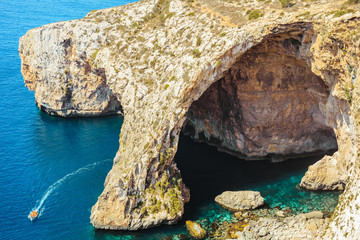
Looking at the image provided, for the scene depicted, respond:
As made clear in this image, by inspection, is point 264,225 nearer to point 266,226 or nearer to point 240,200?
point 266,226

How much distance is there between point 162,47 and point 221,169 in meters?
20.3

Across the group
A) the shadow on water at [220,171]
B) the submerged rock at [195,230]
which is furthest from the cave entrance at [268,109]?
the submerged rock at [195,230]

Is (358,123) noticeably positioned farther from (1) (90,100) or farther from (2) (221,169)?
(1) (90,100)

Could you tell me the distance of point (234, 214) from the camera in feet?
146

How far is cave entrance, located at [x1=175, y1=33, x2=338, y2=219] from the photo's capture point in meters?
51.8

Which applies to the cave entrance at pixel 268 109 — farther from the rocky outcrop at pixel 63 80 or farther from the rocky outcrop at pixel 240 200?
the rocky outcrop at pixel 63 80

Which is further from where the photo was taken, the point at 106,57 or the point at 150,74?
the point at 106,57

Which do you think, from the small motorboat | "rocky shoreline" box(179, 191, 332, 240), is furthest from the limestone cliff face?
the small motorboat

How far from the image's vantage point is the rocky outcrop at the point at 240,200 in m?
45.4

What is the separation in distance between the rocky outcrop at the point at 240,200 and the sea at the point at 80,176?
105 centimetres

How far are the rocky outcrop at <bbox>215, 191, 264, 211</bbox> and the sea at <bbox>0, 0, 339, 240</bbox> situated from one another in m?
1.05

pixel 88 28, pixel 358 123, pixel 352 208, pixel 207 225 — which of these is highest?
pixel 88 28

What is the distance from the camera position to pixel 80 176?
5416 cm

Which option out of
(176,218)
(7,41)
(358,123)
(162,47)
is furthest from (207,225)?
(7,41)
